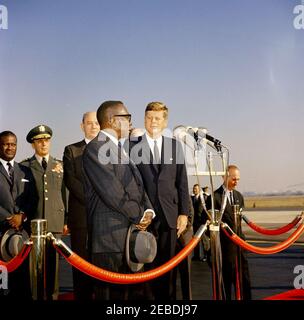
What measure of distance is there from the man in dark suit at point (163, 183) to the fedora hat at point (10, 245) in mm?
1135

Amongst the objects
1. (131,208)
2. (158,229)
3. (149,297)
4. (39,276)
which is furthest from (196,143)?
(39,276)

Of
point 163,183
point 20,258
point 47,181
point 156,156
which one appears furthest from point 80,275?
point 156,156

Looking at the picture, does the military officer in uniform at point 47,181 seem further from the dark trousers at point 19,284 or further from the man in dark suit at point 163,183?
the man in dark suit at point 163,183

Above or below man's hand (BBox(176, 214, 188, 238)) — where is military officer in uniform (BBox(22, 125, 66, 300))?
above

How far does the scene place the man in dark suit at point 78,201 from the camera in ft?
13.5

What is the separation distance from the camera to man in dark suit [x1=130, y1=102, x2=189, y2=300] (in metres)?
3.73

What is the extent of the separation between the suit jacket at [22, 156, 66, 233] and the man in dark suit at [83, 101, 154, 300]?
128cm

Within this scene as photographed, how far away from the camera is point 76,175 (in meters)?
4.15

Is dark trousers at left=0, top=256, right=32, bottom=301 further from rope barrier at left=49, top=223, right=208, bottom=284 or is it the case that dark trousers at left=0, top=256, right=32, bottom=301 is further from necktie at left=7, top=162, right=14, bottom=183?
rope barrier at left=49, top=223, right=208, bottom=284

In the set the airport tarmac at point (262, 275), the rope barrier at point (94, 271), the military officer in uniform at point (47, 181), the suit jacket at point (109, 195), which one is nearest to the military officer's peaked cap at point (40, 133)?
the military officer in uniform at point (47, 181)

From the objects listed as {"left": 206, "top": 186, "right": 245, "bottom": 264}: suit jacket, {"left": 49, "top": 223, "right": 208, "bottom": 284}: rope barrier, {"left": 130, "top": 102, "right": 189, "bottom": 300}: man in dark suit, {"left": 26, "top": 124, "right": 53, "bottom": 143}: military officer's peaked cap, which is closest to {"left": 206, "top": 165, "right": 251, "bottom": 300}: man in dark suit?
{"left": 206, "top": 186, "right": 245, "bottom": 264}: suit jacket

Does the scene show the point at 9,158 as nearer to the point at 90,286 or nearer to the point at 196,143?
the point at 90,286
